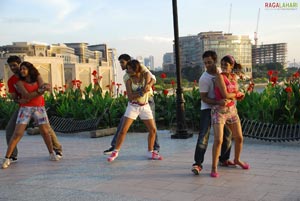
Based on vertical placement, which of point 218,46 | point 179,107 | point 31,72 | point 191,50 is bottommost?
point 179,107

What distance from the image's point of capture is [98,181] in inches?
199

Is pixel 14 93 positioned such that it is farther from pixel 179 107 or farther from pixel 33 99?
pixel 179 107

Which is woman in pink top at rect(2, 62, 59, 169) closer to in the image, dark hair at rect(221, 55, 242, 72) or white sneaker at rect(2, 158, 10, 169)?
white sneaker at rect(2, 158, 10, 169)

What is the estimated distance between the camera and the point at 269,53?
399 ft

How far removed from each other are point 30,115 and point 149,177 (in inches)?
84.5

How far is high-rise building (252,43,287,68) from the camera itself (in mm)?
119631

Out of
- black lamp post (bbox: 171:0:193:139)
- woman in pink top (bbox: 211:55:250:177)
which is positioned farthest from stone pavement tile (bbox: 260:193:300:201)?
black lamp post (bbox: 171:0:193:139)

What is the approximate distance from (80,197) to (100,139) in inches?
170

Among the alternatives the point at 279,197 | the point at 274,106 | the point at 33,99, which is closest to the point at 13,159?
the point at 33,99

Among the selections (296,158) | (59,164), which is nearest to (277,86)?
(296,158)

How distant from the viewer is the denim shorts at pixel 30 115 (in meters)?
6.07

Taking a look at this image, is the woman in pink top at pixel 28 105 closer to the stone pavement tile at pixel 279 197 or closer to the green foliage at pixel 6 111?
the stone pavement tile at pixel 279 197

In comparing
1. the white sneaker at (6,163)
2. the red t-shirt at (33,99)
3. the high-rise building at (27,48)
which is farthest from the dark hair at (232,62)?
the high-rise building at (27,48)

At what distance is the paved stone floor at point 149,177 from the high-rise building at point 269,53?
115 meters
